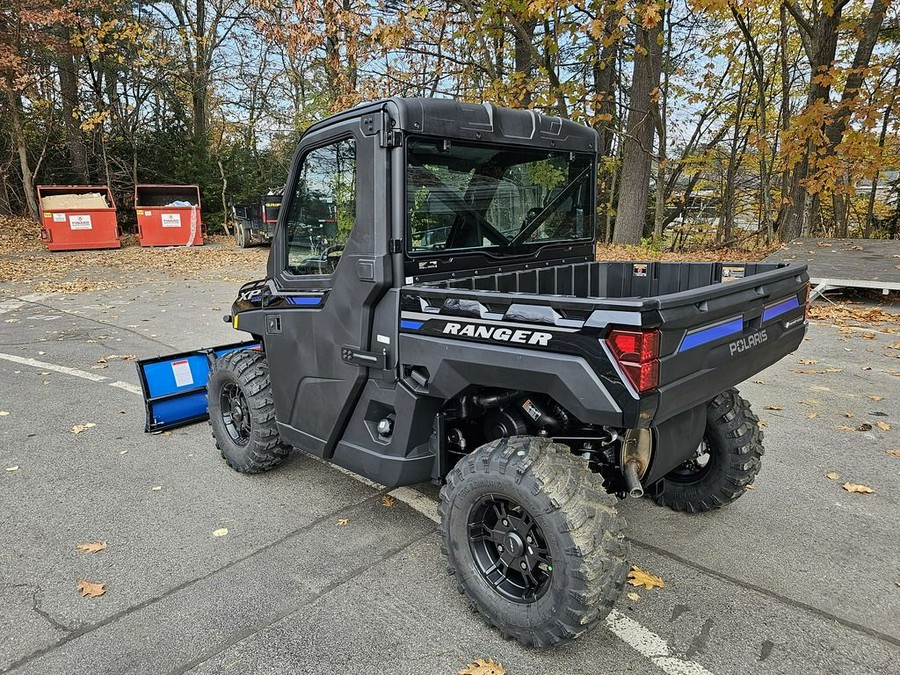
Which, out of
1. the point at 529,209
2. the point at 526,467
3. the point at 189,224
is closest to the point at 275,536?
the point at 526,467

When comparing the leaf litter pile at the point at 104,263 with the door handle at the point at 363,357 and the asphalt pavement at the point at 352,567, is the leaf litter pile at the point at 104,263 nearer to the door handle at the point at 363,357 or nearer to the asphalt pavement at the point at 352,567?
the asphalt pavement at the point at 352,567

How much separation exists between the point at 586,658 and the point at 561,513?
647 millimetres

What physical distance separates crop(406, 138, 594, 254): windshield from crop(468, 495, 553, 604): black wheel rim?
49.7 inches

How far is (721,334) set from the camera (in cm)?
247

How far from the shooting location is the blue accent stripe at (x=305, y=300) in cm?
330

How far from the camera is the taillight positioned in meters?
2.12

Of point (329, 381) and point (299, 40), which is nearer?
point (329, 381)

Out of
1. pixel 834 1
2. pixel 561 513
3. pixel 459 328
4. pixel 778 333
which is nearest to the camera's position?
pixel 561 513

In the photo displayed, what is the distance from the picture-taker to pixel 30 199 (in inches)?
727

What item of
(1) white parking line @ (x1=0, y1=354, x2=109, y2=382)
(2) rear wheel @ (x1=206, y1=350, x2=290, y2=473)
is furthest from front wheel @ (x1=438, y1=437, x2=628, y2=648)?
(1) white parking line @ (x1=0, y1=354, x2=109, y2=382)

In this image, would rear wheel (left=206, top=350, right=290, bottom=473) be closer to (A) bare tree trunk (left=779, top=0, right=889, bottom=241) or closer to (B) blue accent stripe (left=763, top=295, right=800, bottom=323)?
(B) blue accent stripe (left=763, top=295, right=800, bottom=323)

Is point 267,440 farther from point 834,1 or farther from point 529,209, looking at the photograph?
point 834,1

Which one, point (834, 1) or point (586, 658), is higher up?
point (834, 1)

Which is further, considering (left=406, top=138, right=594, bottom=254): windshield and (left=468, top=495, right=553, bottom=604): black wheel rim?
(left=406, top=138, right=594, bottom=254): windshield
